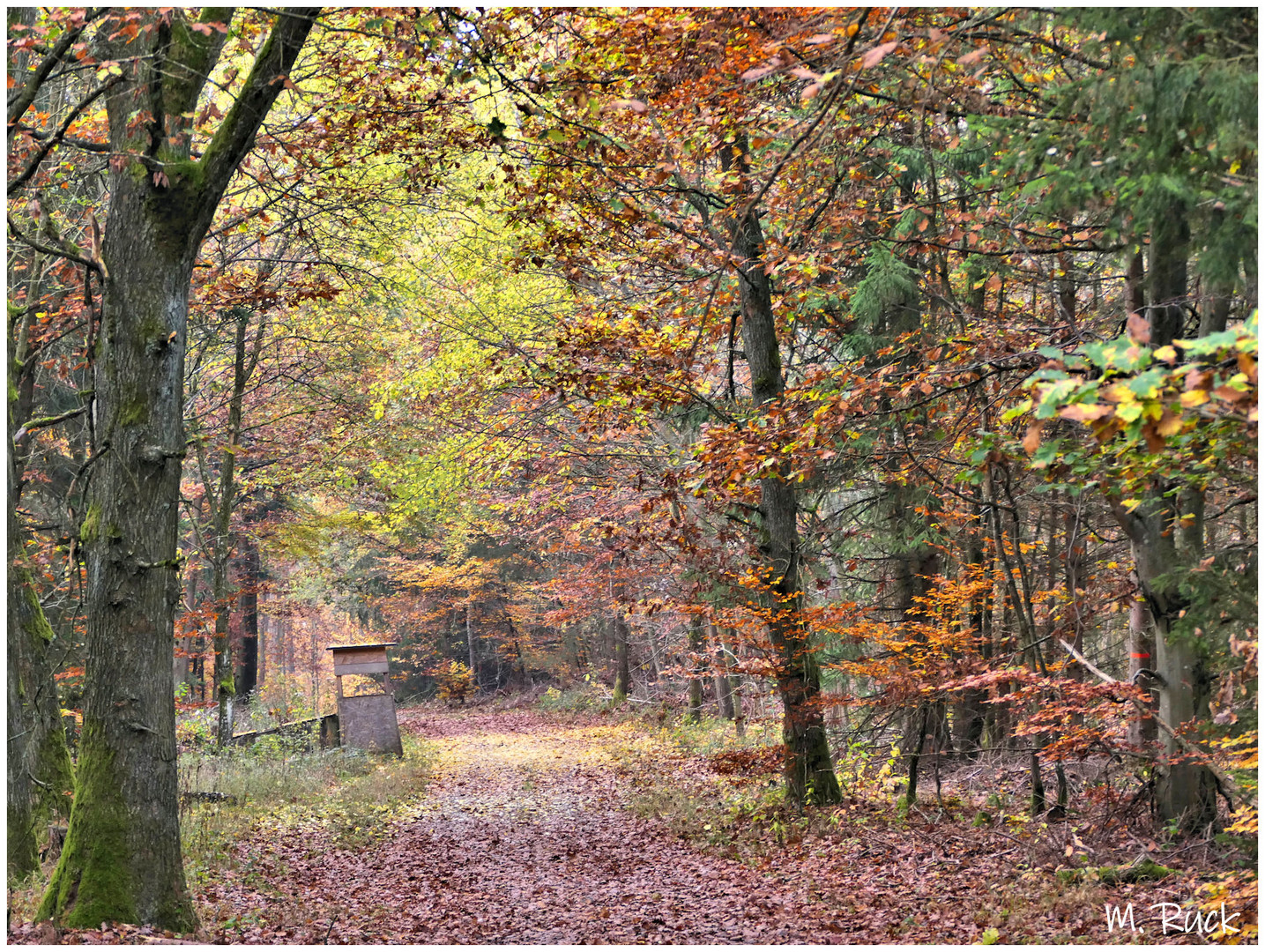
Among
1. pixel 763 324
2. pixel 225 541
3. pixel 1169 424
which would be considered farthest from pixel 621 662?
pixel 1169 424

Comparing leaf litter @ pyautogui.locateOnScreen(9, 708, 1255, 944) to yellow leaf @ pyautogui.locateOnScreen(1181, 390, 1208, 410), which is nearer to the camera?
yellow leaf @ pyautogui.locateOnScreen(1181, 390, 1208, 410)

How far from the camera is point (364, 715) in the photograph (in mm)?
16594

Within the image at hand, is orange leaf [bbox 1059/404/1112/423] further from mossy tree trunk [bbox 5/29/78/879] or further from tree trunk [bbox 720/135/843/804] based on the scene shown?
mossy tree trunk [bbox 5/29/78/879]

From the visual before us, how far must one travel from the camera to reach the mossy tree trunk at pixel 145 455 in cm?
581

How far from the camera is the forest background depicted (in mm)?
5055

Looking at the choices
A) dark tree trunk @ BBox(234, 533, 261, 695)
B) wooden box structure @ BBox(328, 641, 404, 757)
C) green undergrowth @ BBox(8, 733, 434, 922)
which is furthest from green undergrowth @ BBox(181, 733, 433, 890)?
dark tree trunk @ BBox(234, 533, 261, 695)

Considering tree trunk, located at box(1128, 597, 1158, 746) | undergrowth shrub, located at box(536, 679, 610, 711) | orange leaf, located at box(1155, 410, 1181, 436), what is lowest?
undergrowth shrub, located at box(536, 679, 610, 711)

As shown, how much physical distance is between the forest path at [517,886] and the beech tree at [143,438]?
1.01 metres

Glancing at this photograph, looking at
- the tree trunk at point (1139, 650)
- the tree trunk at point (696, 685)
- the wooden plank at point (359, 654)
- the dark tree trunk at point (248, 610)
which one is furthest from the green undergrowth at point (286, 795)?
the dark tree trunk at point (248, 610)

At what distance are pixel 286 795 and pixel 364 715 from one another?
5.09 metres

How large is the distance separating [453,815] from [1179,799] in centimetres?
829

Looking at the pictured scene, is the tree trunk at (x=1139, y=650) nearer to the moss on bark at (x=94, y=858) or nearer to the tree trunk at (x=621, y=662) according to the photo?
the moss on bark at (x=94, y=858)

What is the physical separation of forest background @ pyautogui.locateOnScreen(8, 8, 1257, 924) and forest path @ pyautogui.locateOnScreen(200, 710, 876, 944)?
1.51 metres

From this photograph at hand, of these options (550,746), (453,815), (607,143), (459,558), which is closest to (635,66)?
(607,143)
